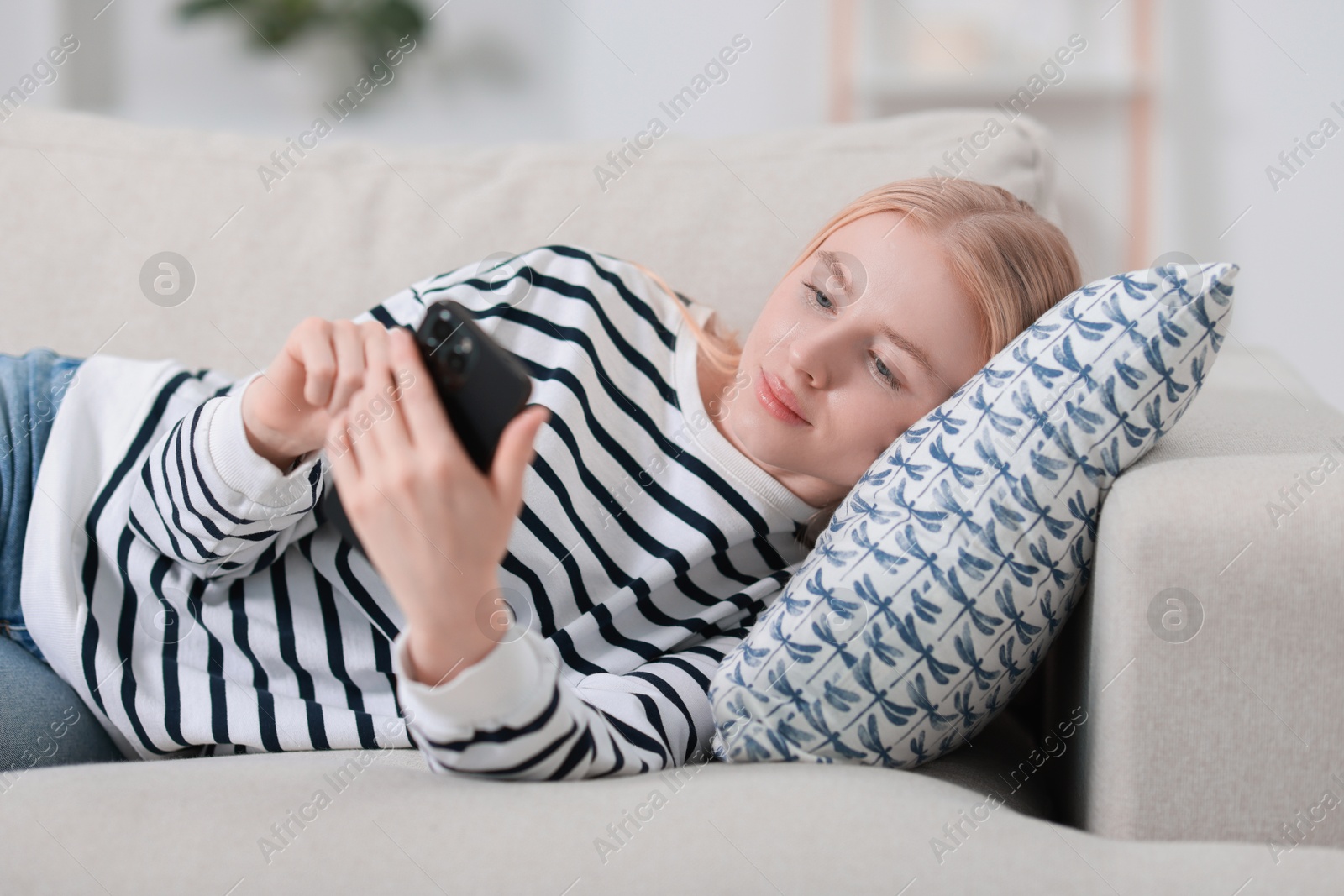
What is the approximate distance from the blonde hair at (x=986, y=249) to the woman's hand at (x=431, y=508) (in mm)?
445

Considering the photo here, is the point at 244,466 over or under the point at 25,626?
over

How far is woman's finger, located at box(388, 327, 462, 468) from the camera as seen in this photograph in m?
0.54

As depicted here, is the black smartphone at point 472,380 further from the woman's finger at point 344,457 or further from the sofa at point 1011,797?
the sofa at point 1011,797

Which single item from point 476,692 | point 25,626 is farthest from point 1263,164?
point 25,626

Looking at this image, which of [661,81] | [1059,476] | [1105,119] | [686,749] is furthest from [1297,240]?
[686,749]

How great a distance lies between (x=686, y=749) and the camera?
75 cm

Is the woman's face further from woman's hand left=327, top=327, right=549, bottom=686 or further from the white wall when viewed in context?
the white wall

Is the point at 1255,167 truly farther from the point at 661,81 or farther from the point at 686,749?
the point at 686,749

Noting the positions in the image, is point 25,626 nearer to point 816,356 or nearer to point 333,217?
point 333,217

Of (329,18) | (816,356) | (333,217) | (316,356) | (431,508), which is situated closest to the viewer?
(431,508)

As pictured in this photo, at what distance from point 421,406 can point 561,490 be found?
1.05 feet

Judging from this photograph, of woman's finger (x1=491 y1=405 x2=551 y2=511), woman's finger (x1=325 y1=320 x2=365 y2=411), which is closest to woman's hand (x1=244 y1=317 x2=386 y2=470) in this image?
woman's finger (x1=325 y1=320 x2=365 y2=411)

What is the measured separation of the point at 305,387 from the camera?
2.22 feet

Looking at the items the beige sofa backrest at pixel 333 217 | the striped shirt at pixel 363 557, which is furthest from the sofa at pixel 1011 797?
the beige sofa backrest at pixel 333 217
